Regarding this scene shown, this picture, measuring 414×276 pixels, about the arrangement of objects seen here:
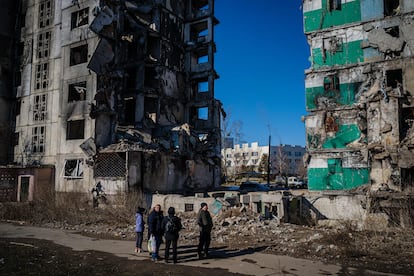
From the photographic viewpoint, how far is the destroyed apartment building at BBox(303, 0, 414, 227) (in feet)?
62.5

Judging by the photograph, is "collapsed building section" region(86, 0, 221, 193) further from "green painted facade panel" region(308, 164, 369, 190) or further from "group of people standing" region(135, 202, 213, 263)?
"group of people standing" region(135, 202, 213, 263)

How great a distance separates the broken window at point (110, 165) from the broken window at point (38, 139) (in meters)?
7.74

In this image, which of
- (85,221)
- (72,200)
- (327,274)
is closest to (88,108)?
(72,200)

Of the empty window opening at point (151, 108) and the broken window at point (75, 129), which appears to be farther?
the empty window opening at point (151, 108)

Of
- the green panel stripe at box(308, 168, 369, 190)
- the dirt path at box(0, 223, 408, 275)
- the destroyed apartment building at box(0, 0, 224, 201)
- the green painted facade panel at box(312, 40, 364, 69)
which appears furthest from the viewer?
the destroyed apartment building at box(0, 0, 224, 201)

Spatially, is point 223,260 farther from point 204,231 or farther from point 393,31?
point 393,31

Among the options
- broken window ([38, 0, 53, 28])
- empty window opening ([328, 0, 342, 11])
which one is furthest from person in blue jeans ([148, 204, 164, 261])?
broken window ([38, 0, 53, 28])

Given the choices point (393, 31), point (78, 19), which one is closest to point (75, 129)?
point (78, 19)

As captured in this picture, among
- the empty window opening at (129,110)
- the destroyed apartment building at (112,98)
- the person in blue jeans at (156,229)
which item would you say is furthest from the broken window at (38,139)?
the person in blue jeans at (156,229)

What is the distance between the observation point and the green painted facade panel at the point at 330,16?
23.0 meters

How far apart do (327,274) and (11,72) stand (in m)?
34.0

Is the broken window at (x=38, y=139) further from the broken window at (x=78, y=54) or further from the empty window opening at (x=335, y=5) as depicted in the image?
the empty window opening at (x=335, y=5)

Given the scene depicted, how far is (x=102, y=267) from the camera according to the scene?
30.0ft

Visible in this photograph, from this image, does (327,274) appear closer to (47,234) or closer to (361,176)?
(47,234)
